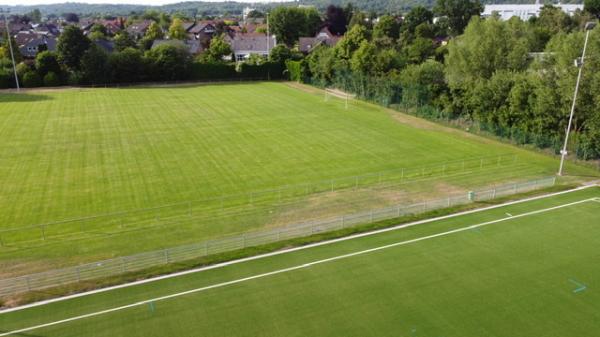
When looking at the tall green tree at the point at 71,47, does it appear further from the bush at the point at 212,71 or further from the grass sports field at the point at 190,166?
the bush at the point at 212,71

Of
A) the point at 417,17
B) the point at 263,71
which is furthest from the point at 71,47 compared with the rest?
Result: the point at 417,17

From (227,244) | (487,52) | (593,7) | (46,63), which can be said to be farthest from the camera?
(593,7)

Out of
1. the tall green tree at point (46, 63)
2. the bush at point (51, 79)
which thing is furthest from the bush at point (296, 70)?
the bush at point (51, 79)

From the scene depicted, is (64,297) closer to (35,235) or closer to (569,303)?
(35,235)

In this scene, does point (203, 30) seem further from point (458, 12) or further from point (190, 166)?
point (190, 166)

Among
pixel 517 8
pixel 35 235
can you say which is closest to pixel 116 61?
pixel 35 235

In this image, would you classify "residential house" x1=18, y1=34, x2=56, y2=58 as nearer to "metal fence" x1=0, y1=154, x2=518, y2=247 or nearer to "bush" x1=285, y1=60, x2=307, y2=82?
"bush" x1=285, y1=60, x2=307, y2=82

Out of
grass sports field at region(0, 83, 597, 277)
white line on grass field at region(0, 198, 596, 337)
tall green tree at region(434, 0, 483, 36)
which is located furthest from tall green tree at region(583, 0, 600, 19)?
white line on grass field at region(0, 198, 596, 337)
